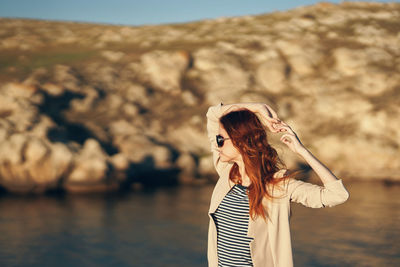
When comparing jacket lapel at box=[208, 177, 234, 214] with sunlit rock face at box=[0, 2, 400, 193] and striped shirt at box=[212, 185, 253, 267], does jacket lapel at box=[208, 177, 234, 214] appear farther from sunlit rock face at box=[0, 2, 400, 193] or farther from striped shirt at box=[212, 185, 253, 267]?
sunlit rock face at box=[0, 2, 400, 193]

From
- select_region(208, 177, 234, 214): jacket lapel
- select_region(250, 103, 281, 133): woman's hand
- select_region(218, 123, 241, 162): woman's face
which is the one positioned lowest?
select_region(208, 177, 234, 214): jacket lapel

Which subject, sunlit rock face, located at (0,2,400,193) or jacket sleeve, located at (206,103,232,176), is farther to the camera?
sunlit rock face, located at (0,2,400,193)

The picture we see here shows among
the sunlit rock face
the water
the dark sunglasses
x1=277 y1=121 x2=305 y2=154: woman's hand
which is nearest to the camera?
x1=277 y1=121 x2=305 y2=154: woman's hand

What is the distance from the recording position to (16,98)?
11.4m

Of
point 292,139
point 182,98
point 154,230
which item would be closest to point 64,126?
point 182,98

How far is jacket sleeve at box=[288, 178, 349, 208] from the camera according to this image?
2.74 m

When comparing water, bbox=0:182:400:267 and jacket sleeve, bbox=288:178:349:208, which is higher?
jacket sleeve, bbox=288:178:349:208

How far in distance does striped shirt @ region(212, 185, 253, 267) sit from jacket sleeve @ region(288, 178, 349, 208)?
326 mm

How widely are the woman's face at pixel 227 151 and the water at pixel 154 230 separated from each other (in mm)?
3263

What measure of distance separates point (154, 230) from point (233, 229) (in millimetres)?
4768

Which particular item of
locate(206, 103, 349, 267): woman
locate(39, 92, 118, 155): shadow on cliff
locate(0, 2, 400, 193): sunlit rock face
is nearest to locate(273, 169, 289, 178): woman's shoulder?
locate(206, 103, 349, 267): woman

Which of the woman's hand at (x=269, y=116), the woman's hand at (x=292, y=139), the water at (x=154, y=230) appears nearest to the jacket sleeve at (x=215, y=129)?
the woman's hand at (x=269, y=116)

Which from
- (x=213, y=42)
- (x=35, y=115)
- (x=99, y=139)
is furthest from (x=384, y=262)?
(x=213, y=42)

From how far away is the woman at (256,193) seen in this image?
9.40 feet
